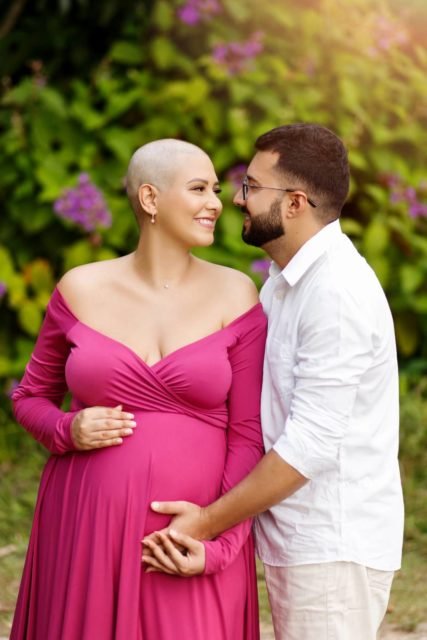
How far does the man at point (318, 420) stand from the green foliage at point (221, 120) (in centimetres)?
308

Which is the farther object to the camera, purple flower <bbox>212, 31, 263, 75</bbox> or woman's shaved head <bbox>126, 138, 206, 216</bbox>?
purple flower <bbox>212, 31, 263, 75</bbox>

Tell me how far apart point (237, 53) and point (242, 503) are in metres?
3.86

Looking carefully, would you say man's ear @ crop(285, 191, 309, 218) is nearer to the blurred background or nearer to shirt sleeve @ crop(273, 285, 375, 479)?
shirt sleeve @ crop(273, 285, 375, 479)

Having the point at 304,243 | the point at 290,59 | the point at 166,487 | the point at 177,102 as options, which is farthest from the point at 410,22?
the point at 166,487

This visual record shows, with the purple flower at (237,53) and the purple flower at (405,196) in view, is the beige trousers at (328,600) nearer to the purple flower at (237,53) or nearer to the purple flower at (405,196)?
the purple flower at (405,196)

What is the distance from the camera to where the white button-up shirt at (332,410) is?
105 inches

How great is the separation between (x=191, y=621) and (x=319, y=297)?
2.80 ft

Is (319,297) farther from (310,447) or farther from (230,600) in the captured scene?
(230,600)

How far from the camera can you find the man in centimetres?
267

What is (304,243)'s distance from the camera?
287 cm

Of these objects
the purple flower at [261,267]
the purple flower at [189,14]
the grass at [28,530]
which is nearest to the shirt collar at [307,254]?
the grass at [28,530]

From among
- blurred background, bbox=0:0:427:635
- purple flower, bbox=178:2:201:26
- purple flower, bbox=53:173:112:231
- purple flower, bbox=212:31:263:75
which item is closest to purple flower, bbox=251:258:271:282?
blurred background, bbox=0:0:427:635

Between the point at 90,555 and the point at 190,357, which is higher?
the point at 190,357

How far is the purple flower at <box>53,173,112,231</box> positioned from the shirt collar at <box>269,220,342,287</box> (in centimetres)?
317
